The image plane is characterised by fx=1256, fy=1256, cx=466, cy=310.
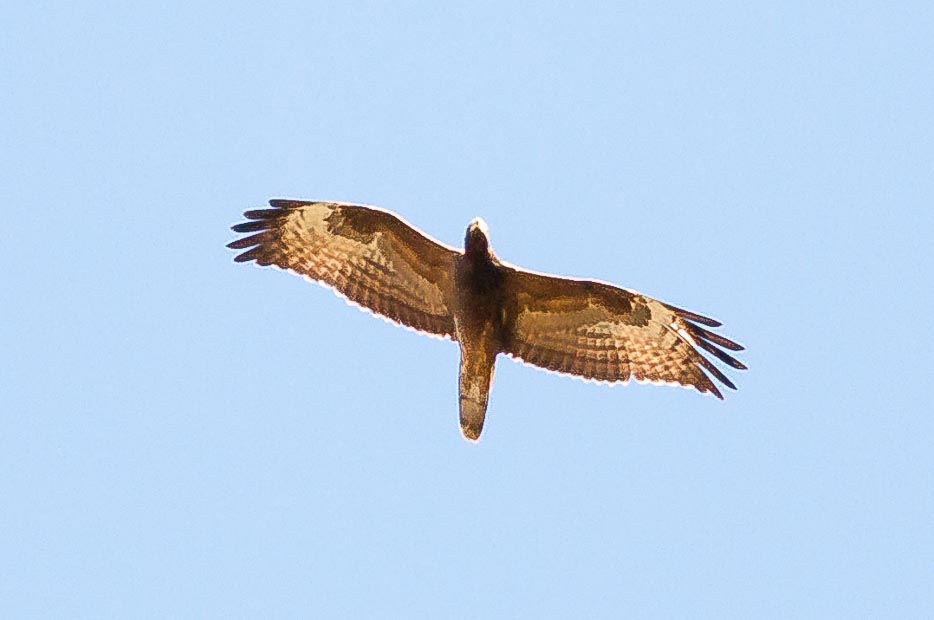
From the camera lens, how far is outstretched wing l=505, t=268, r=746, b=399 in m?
10.8

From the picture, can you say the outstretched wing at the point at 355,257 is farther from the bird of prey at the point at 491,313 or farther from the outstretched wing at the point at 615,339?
the outstretched wing at the point at 615,339

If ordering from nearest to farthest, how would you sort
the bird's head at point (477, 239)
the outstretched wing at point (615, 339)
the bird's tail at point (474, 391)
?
1. the bird's head at point (477, 239)
2. the bird's tail at point (474, 391)
3. the outstretched wing at point (615, 339)

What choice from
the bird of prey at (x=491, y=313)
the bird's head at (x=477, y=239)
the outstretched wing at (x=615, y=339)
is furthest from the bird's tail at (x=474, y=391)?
the bird's head at (x=477, y=239)

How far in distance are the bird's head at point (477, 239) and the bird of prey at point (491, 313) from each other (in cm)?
43

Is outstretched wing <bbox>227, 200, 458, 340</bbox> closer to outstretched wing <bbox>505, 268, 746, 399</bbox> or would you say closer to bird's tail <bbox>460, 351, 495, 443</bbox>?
bird's tail <bbox>460, 351, 495, 443</bbox>

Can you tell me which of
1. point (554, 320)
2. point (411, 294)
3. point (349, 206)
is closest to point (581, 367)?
point (554, 320)

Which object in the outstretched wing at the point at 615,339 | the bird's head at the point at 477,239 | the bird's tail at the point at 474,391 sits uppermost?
the bird's head at the point at 477,239

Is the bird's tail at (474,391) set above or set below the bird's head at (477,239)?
below

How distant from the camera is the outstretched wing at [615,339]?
10820 millimetres

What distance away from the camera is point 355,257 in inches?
436

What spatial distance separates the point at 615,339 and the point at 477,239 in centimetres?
172

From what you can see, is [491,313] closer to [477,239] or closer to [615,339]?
[477,239]

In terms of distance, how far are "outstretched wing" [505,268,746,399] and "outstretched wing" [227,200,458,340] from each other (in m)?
0.76

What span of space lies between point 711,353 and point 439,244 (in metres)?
2.53
